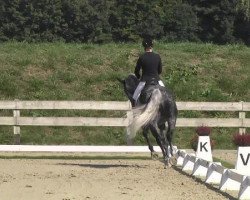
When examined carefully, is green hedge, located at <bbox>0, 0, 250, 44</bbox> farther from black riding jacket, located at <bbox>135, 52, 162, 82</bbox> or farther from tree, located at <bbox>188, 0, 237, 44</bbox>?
black riding jacket, located at <bbox>135, 52, 162, 82</bbox>

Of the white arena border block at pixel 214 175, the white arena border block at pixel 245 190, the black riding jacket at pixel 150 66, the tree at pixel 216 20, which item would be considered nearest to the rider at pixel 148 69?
the black riding jacket at pixel 150 66

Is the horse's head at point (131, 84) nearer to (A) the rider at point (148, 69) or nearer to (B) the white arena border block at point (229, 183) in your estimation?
(A) the rider at point (148, 69)

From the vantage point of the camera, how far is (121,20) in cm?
6006

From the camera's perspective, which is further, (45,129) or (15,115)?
(45,129)

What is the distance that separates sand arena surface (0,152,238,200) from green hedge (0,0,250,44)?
139 ft

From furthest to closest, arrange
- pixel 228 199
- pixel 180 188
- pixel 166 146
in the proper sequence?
pixel 166 146, pixel 180 188, pixel 228 199

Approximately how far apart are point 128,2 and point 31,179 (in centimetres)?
5419

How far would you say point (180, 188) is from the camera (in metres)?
8.80

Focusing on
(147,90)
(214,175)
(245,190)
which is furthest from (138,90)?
(245,190)

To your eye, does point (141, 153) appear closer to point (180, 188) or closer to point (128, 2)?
point (180, 188)

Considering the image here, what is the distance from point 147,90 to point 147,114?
0.48 metres

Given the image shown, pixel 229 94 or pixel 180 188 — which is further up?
pixel 180 188

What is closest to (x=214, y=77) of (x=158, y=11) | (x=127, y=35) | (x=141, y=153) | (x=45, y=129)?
(x=45, y=129)

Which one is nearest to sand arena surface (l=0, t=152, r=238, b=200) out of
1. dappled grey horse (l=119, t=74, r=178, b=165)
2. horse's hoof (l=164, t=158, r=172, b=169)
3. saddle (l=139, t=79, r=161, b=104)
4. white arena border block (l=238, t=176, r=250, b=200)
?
horse's hoof (l=164, t=158, r=172, b=169)
